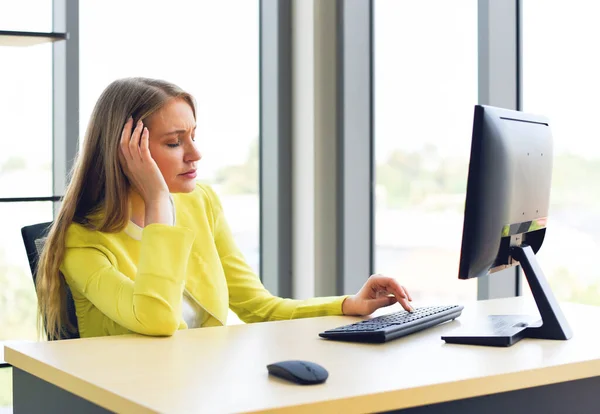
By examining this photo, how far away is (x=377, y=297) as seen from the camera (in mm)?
1957

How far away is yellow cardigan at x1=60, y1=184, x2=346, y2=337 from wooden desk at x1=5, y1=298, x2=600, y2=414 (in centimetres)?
8

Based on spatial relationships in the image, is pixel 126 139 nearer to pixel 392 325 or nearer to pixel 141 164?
pixel 141 164

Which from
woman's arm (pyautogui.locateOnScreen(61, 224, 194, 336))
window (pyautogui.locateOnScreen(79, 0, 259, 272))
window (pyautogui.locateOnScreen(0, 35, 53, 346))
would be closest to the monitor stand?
woman's arm (pyautogui.locateOnScreen(61, 224, 194, 336))

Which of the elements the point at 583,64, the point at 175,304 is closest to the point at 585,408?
the point at 175,304

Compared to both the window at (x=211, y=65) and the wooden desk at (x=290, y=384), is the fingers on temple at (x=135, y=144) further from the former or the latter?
the window at (x=211, y=65)

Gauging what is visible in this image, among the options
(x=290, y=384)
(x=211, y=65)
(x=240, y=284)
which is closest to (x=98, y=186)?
(x=240, y=284)

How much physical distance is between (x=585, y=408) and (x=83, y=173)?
1193 mm

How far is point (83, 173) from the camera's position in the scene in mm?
1932

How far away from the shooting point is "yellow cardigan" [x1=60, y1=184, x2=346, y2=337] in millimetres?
1678

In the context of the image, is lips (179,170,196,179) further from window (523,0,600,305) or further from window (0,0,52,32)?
window (523,0,600,305)

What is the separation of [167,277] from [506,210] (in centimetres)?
69

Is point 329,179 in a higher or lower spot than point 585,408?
higher

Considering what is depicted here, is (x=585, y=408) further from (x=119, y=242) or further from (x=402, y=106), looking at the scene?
(x=402, y=106)

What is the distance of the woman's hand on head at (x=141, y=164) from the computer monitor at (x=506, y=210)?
2.26ft
